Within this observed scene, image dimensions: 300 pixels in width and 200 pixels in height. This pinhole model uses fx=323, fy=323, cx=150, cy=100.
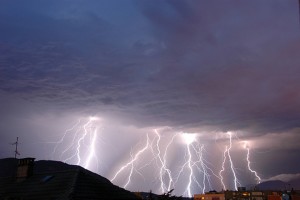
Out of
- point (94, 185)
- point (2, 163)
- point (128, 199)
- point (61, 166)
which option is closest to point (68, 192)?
point (94, 185)

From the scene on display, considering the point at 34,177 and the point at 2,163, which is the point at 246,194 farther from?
the point at 2,163

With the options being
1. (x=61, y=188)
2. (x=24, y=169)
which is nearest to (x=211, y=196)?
(x=24, y=169)

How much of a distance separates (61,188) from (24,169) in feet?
20.7

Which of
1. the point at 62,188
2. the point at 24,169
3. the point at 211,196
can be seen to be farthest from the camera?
the point at 211,196

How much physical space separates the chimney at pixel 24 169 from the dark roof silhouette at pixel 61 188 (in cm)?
42

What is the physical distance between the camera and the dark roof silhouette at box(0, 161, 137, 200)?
68.2 ft

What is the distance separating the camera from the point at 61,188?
21609mm

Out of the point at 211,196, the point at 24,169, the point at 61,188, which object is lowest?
the point at 211,196

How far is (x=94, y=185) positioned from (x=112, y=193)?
138 cm

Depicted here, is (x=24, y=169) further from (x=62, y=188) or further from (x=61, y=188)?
(x=62, y=188)

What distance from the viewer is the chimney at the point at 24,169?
26.0 meters

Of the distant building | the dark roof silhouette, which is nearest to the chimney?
the dark roof silhouette

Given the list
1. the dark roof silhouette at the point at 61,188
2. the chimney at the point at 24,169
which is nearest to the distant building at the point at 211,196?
the dark roof silhouette at the point at 61,188

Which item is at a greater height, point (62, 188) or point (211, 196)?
point (62, 188)
